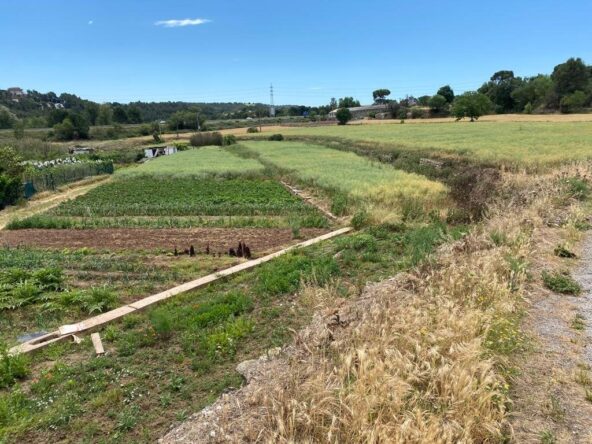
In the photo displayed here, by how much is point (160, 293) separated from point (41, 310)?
7.38 ft

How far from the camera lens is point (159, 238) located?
45.7ft

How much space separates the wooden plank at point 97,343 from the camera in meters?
6.52

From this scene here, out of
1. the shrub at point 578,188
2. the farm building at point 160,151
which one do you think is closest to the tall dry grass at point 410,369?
the shrub at point 578,188

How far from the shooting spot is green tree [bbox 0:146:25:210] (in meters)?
22.8

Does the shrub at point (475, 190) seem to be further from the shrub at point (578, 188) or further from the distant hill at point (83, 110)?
the distant hill at point (83, 110)

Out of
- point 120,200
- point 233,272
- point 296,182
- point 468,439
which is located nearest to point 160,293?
point 233,272

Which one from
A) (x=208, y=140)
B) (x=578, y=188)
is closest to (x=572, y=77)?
(x=208, y=140)

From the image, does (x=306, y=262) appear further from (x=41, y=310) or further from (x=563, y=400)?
(x=563, y=400)

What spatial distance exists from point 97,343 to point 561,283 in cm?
731

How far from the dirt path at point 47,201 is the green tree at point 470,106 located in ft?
206

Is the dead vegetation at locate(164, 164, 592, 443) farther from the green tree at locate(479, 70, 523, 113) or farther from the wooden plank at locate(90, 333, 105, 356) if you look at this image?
the green tree at locate(479, 70, 523, 113)

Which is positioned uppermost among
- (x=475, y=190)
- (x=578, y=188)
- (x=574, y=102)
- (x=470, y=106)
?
(x=470, y=106)

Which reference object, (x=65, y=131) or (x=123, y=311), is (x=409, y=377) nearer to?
(x=123, y=311)

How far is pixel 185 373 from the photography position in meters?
5.80
